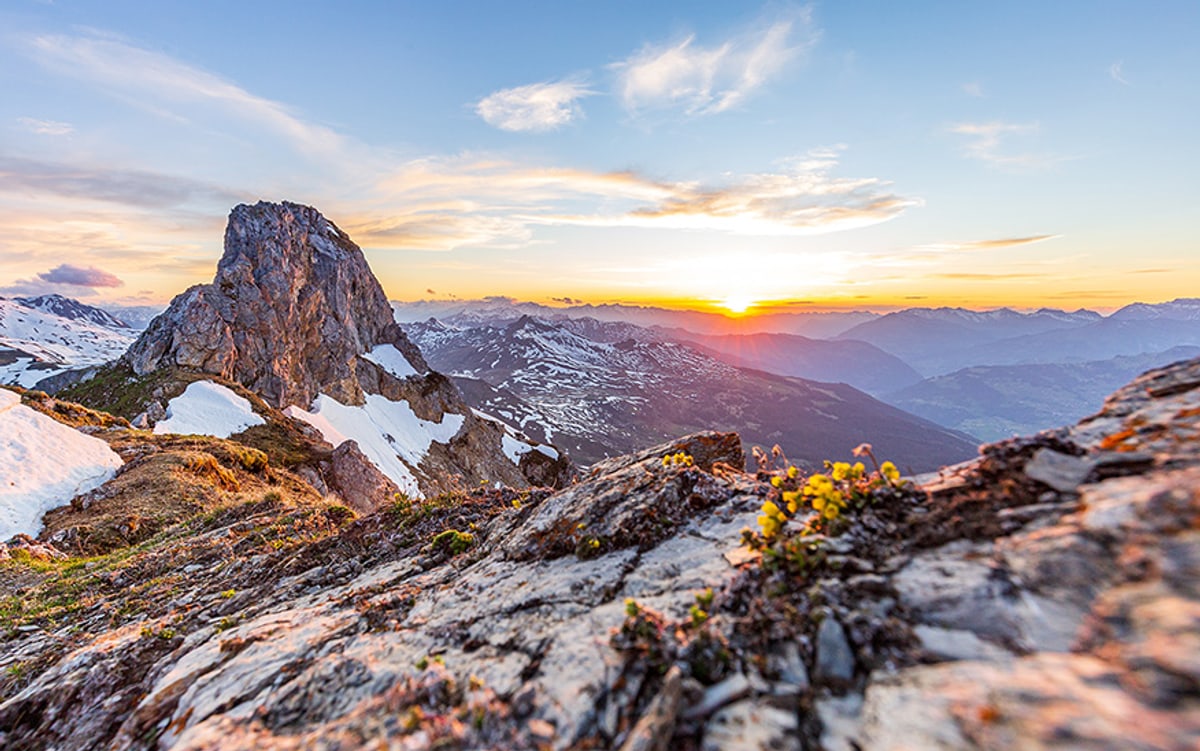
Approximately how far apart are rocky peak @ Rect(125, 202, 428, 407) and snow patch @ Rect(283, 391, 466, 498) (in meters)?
3.36

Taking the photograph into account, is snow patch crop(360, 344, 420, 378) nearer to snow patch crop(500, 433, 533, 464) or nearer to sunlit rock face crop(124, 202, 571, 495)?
sunlit rock face crop(124, 202, 571, 495)

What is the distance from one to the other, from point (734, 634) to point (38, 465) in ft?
124

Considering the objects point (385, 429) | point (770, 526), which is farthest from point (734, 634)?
point (385, 429)

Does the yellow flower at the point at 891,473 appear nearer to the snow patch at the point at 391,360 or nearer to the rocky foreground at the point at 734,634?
the rocky foreground at the point at 734,634

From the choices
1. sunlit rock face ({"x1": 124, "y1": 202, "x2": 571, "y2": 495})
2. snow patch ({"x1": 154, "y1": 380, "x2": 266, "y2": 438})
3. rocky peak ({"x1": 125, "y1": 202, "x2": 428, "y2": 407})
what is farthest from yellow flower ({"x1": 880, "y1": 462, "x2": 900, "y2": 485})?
rocky peak ({"x1": 125, "y1": 202, "x2": 428, "y2": 407})

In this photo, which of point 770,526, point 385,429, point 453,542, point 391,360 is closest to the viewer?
point 770,526

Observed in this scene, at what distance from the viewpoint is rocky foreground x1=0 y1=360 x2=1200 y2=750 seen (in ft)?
11.9

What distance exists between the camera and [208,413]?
46781mm

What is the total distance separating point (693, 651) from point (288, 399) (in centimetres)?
8300

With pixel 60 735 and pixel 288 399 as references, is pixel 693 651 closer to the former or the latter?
pixel 60 735

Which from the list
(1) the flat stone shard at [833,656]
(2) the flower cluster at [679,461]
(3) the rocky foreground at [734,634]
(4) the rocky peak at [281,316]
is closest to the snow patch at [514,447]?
(4) the rocky peak at [281,316]

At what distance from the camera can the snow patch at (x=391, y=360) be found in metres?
104

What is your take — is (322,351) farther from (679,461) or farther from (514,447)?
(679,461)

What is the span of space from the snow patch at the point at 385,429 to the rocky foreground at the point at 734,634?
5906 centimetres
